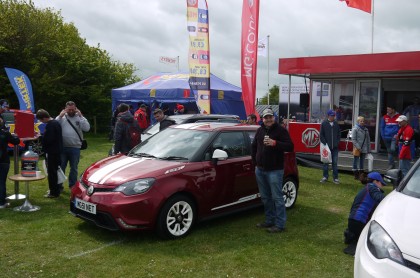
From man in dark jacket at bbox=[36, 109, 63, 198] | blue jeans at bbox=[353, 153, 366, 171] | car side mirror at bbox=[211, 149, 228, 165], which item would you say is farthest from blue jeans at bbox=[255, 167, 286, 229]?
blue jeans at bbox=[353, 153, 366, 171]

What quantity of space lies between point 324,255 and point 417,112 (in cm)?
912

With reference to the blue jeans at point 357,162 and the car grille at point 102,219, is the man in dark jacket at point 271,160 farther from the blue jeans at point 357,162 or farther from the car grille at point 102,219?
the blue jeans at point 357,162

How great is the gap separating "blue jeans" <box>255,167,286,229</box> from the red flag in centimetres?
1077

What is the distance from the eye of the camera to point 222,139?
6.07m

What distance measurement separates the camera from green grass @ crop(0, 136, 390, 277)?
4.36 metres

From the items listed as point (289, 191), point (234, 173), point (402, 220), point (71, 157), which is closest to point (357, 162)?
point (289, 191)

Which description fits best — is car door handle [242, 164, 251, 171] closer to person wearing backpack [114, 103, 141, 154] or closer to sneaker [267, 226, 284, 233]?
sneaker [267, 226, 284, 233]

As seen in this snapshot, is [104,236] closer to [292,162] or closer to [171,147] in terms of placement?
[171,147]

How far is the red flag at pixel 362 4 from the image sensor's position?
1418 cm

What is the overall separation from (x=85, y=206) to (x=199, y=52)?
9634 mm

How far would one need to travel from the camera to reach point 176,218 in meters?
5.25

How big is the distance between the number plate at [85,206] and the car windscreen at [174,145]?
1158mm

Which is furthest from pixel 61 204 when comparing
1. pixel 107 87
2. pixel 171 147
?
pixel 107 87

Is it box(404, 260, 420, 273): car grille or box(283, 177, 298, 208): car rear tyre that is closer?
box(404, 260, 420, 273): car grille
